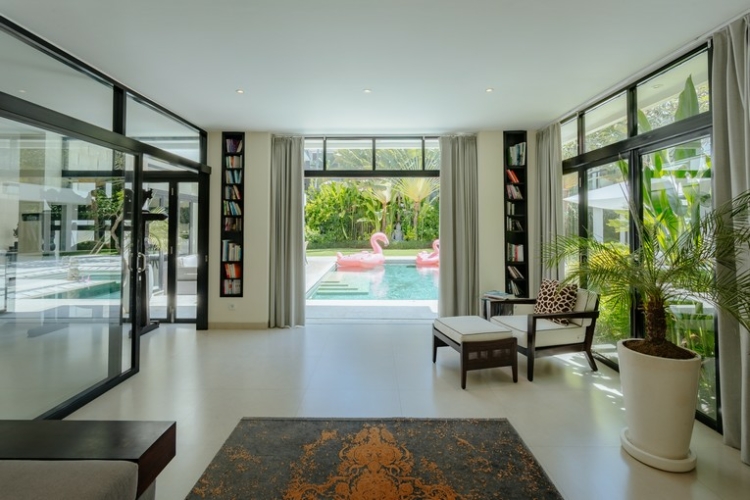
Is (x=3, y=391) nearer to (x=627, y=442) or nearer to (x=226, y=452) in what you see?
(x=226, y=452)

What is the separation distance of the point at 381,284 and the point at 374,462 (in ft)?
25.4

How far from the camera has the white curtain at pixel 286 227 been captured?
Answer: 15.8 ft

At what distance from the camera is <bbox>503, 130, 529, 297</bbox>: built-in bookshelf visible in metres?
4.78

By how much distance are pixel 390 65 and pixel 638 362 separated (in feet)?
9.32

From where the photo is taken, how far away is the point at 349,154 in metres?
5.02

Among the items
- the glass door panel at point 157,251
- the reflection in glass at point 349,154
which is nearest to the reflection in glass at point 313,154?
the reflection in glass at point 349,154

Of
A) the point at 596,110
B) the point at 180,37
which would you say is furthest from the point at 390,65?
the point at 596,110

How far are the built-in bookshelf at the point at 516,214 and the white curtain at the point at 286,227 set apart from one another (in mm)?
2949

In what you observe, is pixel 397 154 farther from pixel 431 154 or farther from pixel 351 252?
pixel 351 252

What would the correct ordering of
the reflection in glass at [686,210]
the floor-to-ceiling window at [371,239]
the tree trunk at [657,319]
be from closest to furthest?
the tree trunk at [657,319] → the reflection in glass at [686,210] → the floor-to-ceiling window at [371,239]

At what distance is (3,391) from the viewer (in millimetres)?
2176

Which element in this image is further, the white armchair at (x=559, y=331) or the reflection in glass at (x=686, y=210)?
the white armchair at (x=559, y=331)

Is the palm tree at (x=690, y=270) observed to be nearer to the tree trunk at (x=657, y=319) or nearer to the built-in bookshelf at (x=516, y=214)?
the tree trunk at (x=657, y=319)

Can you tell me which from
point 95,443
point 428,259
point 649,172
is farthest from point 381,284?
point 95,443
